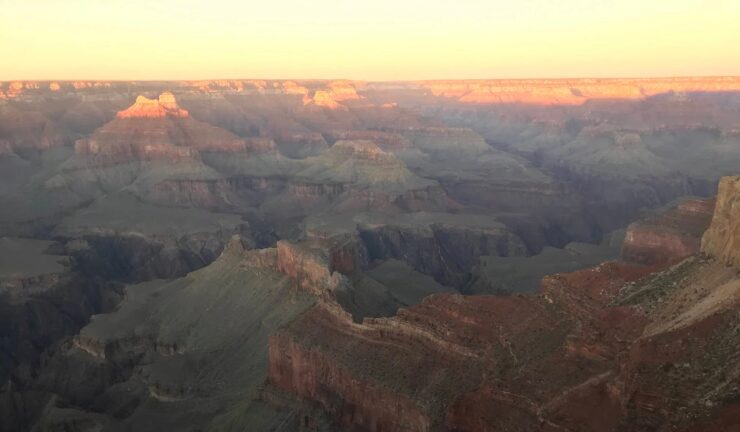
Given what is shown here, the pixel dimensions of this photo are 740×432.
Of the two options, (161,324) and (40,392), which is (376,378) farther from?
(40,392)

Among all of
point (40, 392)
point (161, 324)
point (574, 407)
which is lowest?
point (40, 392)

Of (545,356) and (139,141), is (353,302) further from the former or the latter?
(139,141)

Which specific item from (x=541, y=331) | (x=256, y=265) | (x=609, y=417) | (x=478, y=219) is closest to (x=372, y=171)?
(x=478, y=219)

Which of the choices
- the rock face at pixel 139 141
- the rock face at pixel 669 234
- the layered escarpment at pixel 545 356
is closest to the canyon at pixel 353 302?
the layered escarpment at pixel 545 356

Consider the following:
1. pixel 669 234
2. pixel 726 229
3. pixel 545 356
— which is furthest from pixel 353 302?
A: pixel 669 234

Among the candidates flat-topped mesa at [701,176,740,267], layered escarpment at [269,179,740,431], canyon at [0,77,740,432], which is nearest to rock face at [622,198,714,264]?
canyon at [0,77,740,432]

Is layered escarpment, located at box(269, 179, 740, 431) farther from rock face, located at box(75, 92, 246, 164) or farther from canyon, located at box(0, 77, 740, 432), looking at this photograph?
rock face, located at box(75, 92, 246, 164)
